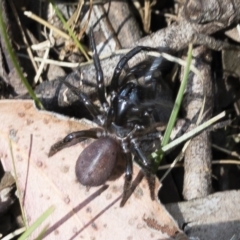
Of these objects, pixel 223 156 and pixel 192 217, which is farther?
pixel 223 156

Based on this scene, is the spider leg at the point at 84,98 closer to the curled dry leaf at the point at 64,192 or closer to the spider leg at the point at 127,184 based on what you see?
the curled dry leaf at the point at 64,192

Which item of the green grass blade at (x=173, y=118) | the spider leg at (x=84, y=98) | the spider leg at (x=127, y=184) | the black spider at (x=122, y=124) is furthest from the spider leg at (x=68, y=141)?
the green grass blade at (x=173, y=118)

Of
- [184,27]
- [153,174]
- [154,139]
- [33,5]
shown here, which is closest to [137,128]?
[154,139]

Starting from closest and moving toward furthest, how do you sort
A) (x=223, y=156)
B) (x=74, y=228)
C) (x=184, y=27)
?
1. (x=74, y=228)
2. (x=184, y=27)
3. (x=223, y=156)

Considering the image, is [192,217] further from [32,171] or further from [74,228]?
[32,171]

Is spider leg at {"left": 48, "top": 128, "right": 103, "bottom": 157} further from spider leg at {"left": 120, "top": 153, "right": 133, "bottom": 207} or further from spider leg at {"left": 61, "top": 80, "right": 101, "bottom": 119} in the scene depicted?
spider leg at {"left": 120, "top": 153, "right": 133, "bottom": 207}

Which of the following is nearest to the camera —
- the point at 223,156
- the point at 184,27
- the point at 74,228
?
the point at 74,228

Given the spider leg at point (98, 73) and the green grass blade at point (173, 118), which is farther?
the spider leg at point (98, 73)

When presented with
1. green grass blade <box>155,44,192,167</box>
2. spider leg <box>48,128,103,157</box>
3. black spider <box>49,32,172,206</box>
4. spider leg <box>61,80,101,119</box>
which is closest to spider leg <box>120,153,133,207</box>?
black spider <box>49,32,172,206</box>
